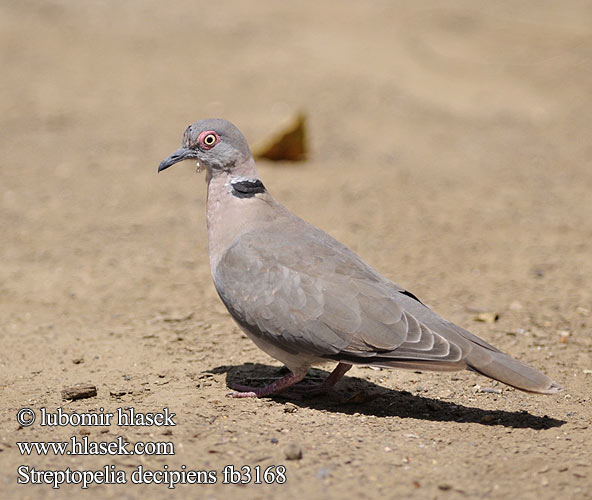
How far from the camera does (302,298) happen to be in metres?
4.47

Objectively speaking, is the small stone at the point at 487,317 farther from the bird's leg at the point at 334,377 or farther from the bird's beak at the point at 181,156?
the bird's beak at the point at 181,156

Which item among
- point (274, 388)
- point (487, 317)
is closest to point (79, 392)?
point (274, 388)

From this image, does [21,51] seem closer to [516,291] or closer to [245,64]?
[245,64]

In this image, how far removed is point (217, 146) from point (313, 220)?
10.8ft

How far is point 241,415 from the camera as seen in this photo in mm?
4449

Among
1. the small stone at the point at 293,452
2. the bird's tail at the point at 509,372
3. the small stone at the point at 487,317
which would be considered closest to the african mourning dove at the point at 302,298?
the bird's tail at the point at 509,372

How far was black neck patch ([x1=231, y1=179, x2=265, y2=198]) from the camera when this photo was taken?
5.02m

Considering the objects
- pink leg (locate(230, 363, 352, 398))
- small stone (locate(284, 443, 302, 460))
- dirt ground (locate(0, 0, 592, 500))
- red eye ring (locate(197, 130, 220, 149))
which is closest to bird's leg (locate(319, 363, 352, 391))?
pink leg (locate(230, 363, 352, 398))

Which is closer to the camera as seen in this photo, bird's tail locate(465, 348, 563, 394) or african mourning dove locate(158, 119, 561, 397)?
bird's tail locate(465, 348, 563, 394)

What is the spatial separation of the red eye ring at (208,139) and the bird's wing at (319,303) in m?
0.68

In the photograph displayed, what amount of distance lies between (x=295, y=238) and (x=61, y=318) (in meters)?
2.32

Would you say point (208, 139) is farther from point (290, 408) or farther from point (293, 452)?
point (293, 452)

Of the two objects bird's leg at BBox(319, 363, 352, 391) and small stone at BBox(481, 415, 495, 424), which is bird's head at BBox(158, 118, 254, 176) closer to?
bird's leg at BBox(319, 363, 352, 391)

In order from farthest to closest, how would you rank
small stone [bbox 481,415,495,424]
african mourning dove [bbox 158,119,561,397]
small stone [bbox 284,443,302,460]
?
1. small stone [bbox 481,415,495,424]
2. african mourning dove [bbox 158,119,561,397]
3. small stone [bbox 284,443,302,460]
